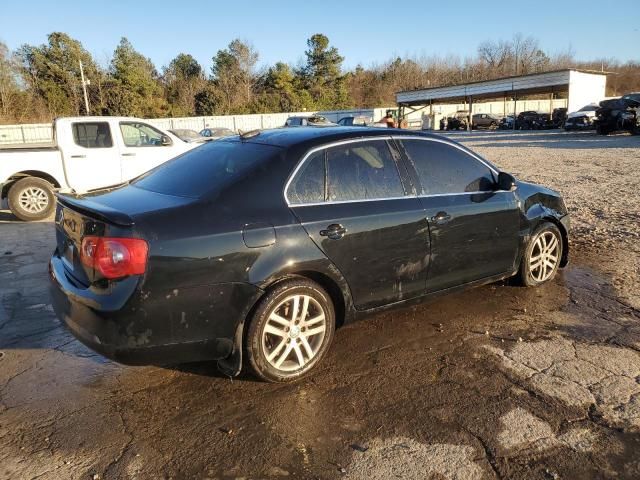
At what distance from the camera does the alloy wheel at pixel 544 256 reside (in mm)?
5027

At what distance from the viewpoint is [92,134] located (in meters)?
9.36

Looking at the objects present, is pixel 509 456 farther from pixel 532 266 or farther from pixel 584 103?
pixel 584 103

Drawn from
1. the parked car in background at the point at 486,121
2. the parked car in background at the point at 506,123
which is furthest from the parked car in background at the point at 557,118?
the parked car in background at the point at 486,121

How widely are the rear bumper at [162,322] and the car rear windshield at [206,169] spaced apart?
70 centimetres

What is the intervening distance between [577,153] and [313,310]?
60.0ft

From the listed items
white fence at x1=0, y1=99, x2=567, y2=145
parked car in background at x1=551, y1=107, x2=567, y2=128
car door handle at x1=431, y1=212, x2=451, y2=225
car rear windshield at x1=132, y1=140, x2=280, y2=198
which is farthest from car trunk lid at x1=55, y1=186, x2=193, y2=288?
parked car in background at x1=551, y1=107, x2=567, y2=128

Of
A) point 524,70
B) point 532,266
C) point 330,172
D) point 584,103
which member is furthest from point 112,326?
point 524,70

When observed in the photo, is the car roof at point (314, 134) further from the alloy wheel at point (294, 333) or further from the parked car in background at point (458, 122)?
the parked car in background at point (458, 122)

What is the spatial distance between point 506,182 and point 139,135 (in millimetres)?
7549

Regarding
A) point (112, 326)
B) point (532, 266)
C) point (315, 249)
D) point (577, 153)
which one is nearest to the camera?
point (112, 326)

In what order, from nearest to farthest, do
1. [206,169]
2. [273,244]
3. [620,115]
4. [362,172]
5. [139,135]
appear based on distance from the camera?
1. [273,244]
2. [206,169]
3. [362,172]
4. [139,135]
5. [620,115]

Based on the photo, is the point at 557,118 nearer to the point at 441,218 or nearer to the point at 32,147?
the point at 32,147

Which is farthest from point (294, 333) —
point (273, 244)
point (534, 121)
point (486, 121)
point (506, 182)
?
point (486, 121)

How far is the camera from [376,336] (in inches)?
164
